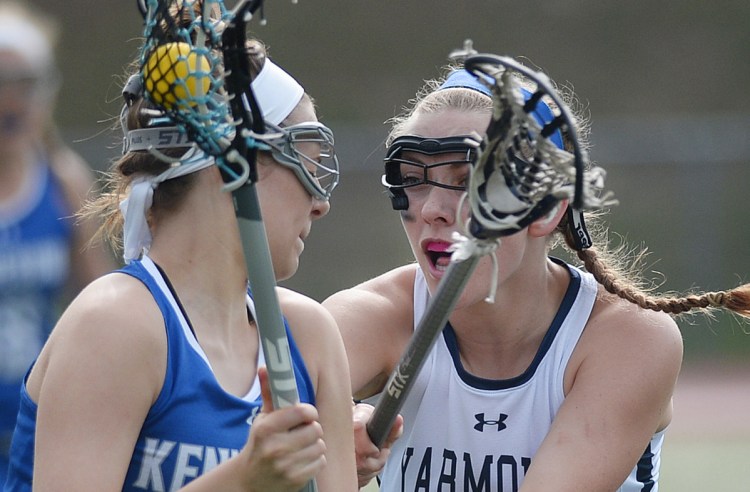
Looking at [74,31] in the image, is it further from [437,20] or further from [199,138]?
[199,138]

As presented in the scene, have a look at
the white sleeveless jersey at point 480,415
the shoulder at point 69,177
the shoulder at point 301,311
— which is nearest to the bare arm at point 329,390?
the shoulder at point 301,311

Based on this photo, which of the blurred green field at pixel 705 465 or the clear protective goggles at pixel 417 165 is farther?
the blurred green field at pixel 705 465

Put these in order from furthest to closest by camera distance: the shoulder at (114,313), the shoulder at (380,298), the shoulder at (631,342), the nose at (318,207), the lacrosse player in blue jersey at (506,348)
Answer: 1. the shoulder at (380,298)
2. the shoulder at (631,342)
3. the lacrosse player in blue jersey at (506,348)
4. the nose at (318,207)
5. the shoulder at (114,313)

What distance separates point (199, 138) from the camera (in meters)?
2.19

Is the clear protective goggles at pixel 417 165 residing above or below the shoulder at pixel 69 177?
above

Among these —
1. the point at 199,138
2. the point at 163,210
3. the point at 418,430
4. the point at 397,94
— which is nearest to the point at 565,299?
the point at 418,430

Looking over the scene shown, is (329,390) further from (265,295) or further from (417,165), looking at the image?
(417,165)

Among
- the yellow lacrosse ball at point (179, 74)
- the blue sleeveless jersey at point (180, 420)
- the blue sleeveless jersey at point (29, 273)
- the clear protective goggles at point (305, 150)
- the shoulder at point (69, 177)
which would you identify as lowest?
the blue sleeveless jersey at point (29, 273)

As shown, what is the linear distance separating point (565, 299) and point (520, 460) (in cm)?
48

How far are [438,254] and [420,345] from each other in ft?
2.11

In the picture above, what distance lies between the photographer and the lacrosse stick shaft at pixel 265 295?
224 centimetres

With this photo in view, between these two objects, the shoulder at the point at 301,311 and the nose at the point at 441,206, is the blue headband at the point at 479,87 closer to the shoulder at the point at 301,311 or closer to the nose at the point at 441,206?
the nose at the point at 441,206

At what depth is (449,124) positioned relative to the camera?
131 inches

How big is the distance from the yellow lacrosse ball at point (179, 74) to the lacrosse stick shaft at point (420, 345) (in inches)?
24.3
